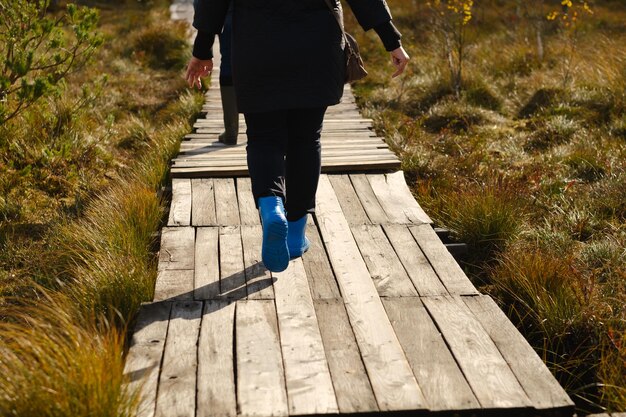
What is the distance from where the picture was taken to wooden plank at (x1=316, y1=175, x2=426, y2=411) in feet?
8.91

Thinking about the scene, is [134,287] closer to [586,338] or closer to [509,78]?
[586,338]

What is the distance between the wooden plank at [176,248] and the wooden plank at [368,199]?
3.49 feet

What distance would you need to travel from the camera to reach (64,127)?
617 cm

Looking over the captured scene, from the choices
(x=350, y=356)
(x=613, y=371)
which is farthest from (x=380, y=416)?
(x=613, y=371)

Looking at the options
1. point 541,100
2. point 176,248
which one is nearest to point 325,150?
point 176,248

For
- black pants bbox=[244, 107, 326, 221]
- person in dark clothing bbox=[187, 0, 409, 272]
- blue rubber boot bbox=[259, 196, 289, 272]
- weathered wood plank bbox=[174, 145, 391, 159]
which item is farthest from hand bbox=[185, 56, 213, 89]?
weathered wood plank bbox=[174, 145, 391, 159]

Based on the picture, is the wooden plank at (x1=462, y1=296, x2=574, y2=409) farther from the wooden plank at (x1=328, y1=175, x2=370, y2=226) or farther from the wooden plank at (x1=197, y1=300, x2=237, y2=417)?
the wooden plank at (x1=328, y1=175, x2=370, y2=226)

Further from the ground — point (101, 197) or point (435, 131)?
point (101, 197)

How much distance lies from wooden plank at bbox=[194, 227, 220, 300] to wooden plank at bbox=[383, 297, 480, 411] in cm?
79

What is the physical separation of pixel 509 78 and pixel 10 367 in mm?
7719

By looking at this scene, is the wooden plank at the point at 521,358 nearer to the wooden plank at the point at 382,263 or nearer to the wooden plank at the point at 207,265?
the wooden plank at the point at 382,263

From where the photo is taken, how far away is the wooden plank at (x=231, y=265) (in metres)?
3.52

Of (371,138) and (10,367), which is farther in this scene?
(371,138)

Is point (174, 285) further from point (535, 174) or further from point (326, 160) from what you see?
point (535, 174)
